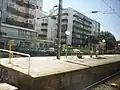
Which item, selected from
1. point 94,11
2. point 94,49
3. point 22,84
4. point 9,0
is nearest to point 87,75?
point 22,84

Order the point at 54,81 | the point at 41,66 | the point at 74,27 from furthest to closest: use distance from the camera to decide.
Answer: the point at 74,27 < the point at 41,66 < the point at 54,81

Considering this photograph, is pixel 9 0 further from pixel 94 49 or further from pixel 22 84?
pixel 22 84

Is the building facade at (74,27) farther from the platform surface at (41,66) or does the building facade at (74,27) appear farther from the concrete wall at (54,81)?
the concrete wall at (54,81)

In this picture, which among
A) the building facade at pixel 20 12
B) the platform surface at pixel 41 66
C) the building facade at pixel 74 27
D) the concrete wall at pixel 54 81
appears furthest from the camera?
the building facade at pixel 74 27

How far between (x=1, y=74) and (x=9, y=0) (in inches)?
589

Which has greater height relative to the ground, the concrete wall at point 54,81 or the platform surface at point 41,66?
the platform surface at point 41,66

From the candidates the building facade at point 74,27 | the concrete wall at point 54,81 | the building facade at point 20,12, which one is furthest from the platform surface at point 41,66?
the building facade at point 74,27

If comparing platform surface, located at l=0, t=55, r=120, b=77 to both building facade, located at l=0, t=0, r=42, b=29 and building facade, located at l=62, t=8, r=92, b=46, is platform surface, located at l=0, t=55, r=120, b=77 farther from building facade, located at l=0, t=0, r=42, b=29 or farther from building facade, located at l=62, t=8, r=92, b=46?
building facade, located at l=62, t=8, r=92, b=46

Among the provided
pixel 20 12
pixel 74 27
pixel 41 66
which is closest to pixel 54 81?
pixel 41 66

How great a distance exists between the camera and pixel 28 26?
69.7 feet

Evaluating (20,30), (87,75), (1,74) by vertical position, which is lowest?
(87,75)

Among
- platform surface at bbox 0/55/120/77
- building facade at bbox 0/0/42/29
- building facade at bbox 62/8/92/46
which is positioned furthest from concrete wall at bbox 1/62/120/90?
building facade at bbox 62/8/92/46

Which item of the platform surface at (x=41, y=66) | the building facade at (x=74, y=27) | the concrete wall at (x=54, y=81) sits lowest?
the concrete wall at (x=54, y=81)

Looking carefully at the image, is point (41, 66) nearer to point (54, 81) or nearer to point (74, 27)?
point (54, 81)
